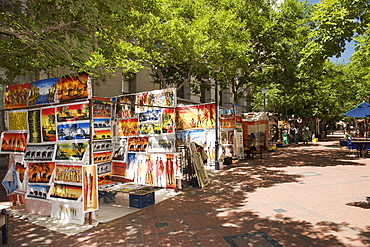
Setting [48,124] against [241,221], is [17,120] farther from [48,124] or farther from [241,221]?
[241,221]

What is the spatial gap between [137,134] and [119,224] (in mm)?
3747

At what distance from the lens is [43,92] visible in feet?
22.1

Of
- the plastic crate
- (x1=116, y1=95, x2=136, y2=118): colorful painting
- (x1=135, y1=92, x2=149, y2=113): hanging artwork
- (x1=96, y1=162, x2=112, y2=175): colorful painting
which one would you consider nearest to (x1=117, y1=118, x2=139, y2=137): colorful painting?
(x1=116, y1=95, x2=136, y2=118): colorful painting

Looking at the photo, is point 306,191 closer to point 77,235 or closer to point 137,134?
point 137,134

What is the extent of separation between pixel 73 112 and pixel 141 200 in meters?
2.92

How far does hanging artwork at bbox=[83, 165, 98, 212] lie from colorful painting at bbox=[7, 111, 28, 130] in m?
2.68

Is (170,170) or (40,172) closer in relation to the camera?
(40,172)

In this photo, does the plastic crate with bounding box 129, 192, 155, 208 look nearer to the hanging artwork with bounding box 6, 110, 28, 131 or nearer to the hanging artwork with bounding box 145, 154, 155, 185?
the hanging artwork with bounding box 145, 154, 155, 185

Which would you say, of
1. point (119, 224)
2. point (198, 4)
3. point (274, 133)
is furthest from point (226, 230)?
point (274, 133)

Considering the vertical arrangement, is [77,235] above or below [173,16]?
below

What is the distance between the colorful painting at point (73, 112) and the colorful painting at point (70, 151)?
2.01 ft

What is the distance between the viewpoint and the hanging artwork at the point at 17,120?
7125 mm

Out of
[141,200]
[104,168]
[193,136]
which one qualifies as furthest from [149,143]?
[193,136]

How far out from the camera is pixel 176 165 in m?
8.40
